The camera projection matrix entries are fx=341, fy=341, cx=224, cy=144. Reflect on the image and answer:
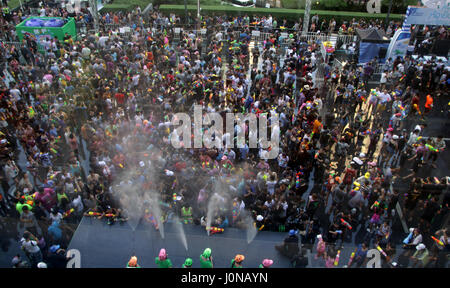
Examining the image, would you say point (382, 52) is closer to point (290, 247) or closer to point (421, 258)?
point (421, 258)

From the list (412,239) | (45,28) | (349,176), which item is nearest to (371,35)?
(349,176)

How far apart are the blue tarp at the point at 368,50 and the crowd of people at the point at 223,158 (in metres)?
1.17

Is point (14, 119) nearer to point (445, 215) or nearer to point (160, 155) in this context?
point (160, 155)

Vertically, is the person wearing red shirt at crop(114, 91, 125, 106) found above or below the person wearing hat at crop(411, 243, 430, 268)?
above

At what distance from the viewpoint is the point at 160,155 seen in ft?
34.7

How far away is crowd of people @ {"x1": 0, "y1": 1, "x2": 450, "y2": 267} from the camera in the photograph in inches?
357

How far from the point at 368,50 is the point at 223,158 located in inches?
462

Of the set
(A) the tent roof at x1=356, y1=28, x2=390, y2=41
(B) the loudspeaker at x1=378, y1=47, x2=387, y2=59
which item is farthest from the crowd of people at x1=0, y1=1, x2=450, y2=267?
(A) the tent roof at x1=356, y1=28, x2=390, y2=41

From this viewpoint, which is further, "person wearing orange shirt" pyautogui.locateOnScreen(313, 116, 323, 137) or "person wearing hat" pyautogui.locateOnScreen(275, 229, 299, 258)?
"person wearing orange shirt" pyautogui.locateOnScreen(313, 116, 323, 137)

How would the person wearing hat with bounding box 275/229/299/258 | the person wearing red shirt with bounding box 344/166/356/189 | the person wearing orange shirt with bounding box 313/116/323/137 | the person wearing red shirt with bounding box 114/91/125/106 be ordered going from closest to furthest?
the person wearing hat with bounding box 275/229/299/258, the person wearing red shirt with bounding box 344/166/356/189, the person wearing orange shirt with bounding box 313/116/323/137, the person wearing red shirt with bounding box 114/91/125/106

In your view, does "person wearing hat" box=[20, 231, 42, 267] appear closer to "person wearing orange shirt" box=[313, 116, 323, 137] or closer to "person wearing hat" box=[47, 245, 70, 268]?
"person wearing hat" box=[47, 245, 70, 268]

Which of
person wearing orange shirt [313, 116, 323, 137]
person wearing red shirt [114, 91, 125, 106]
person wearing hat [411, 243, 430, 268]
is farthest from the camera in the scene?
person wearing red shirt [114, 91, 125, 106]

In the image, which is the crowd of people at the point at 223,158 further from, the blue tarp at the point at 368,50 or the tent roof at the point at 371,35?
the tent roof at the point at 371,35

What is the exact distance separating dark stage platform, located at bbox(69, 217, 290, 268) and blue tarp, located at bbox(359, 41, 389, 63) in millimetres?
12385
